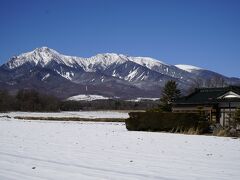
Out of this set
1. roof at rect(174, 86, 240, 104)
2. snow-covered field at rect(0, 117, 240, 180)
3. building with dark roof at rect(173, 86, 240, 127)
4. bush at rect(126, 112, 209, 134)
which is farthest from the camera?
roof at rect(174, 86, 240, 104)

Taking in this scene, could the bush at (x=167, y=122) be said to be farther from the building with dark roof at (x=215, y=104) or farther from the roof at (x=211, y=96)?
the roof at (x=211, y=96)

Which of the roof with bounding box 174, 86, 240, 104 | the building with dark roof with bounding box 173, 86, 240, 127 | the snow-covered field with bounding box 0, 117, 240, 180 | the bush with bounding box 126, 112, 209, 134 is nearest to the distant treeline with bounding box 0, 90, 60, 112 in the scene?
the roof with bounding box 174, 86, 240, 104

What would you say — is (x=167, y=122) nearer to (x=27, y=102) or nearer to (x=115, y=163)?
(x=115, y=163)

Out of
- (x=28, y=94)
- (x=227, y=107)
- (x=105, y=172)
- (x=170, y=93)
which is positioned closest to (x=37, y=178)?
(x=105, y=172)

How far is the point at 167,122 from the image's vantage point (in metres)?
30.0

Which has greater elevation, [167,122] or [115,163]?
[167,122]

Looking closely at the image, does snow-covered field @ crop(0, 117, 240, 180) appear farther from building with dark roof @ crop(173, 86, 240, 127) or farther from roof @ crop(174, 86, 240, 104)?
roof @ crop(174, 86, 240, 104)

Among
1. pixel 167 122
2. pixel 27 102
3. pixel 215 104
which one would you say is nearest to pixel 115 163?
pixel 167 122

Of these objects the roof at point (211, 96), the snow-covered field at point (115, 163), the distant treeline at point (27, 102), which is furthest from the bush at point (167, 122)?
the distant treeline at point (27, 102)

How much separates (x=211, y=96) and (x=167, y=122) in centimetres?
1405

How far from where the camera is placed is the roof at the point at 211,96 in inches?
1548

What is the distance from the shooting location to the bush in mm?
28781

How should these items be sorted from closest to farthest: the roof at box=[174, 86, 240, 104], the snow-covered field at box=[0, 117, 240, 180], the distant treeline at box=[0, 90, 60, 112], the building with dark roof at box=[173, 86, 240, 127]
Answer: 1. the snow-covered field at box=[0, 117, 240, 180]
2. the building with dark roof at box=[173, 86, 240, 127]
3. the roof at box=[174, 86, 240, 104]
4. the distant treeline at box=[0, 90, 60, 112]

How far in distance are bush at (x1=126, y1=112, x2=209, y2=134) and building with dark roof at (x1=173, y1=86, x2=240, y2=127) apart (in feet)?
21.9
